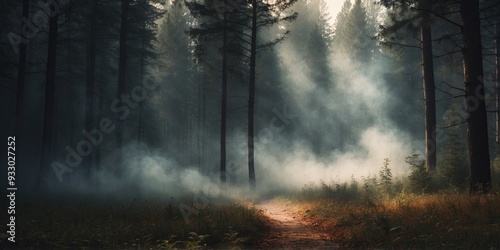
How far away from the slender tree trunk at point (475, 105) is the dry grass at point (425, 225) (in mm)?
1103

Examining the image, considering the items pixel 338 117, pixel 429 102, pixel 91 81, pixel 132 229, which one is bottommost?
pixel 132 229

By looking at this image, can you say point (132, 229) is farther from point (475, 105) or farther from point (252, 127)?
point (252, 127)

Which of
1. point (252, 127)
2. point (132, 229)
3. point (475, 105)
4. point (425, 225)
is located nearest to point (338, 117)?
point (252, 127)

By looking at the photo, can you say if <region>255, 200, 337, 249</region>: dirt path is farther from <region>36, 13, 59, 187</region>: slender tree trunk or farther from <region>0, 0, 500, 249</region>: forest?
<region>36, 13, 59, 187</region>: slender tree trunk

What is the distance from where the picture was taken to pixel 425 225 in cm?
677

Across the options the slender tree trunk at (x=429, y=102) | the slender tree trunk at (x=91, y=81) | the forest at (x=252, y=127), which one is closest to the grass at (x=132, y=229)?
the forest at (x=252, y=127)

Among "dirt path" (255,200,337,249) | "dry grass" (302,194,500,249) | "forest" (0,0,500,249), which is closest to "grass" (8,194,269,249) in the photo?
"forest" (0,0,500,249)

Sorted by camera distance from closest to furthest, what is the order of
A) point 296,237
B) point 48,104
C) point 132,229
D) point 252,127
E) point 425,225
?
point 425,225 < point 132,229 < point 296,237 < point 48,104 < point 252,127

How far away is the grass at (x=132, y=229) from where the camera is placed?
6.22 m

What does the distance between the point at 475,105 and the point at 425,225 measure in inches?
176

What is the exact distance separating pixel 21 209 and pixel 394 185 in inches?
539

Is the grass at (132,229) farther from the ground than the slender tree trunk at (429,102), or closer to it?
closer to it

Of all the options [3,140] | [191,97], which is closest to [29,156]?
[3,140]

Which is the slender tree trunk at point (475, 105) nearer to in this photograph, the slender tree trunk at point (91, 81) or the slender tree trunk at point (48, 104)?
the slender tree trunk at point (48, 104)
